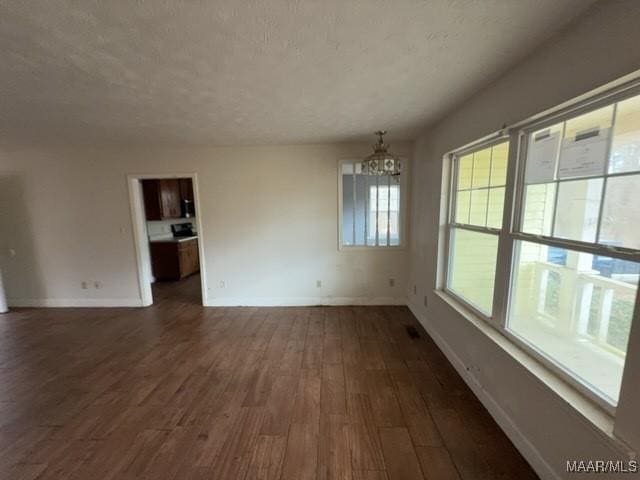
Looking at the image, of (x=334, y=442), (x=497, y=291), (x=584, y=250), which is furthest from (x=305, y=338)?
(x=584, y=250)

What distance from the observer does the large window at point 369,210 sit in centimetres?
397

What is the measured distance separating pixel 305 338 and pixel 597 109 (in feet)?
9.97

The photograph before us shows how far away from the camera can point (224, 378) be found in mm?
2418

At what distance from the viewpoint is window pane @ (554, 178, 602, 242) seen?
1.29 metres

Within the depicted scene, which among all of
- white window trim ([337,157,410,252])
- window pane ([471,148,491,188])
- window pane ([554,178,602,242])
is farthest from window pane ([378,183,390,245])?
window pane ([554,178,602,242])

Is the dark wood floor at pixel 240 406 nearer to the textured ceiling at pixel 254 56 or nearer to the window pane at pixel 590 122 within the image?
the window pane at pixel 590 122

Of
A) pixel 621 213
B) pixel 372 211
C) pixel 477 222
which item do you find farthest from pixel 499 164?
pixel 372 211

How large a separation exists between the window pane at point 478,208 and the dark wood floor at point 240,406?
1.43 metres

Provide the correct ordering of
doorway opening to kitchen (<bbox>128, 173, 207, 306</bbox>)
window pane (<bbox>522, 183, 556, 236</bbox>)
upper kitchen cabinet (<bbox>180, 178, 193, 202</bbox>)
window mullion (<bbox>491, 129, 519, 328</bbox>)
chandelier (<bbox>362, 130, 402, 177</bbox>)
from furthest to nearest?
upper kitchen cabinet (<bbox>180, 178, 193, 202</bbox>)
doorway opening to kitchen (<bbox>128, 173, 207, 306</bbox>)
chandelier (<bbox>362, 130, 402, 177</bbox>)
window mullion (<bbox>491, 129, 519, 328</bbox>)
window pane (<bbox>522, 183, 556, 236</bbox>)

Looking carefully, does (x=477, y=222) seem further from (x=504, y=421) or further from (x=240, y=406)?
(x=240, y=406)

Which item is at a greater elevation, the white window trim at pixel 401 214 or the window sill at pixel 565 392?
the white window trim at pixel 401 214

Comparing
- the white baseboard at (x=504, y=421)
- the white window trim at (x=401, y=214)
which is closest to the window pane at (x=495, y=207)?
the white baseboard at (x=504, y=421)

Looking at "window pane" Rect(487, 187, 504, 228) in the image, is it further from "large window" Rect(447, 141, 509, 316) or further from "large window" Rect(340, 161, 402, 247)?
"large window" Rect(340, 161, 402, 247)

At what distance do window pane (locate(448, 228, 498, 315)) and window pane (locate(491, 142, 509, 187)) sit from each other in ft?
1.44
